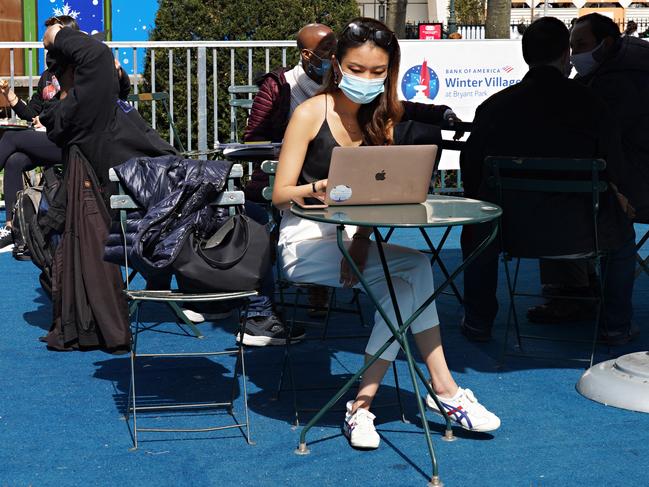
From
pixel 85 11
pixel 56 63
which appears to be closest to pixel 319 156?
pixel 56 63

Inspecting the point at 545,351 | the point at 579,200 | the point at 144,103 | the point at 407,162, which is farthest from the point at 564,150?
the point at 144,103

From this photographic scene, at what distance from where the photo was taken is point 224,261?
15.4ft

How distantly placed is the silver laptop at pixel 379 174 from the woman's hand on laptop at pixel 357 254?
0.18 metres

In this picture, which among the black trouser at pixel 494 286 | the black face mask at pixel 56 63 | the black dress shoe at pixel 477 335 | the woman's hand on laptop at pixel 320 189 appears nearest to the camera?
the woman's hand on laptop at pixel 320 189

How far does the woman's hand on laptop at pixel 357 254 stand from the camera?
14.9 feet

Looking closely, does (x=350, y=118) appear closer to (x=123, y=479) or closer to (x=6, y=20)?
(x=123, y=479)

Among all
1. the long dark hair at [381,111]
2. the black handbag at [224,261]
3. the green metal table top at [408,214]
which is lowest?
the black handbag at [224,261]

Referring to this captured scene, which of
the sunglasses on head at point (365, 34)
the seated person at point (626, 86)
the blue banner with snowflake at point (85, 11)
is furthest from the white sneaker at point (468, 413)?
the blue banner with snowflake at point (85, 11)

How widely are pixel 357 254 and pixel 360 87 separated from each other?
28.2 inches

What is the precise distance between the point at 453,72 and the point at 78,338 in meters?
5.89

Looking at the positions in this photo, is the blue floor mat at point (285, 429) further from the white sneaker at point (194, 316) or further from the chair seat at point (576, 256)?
the chair seat at point (576, 256)

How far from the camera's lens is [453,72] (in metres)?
10.9

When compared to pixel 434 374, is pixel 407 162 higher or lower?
higher

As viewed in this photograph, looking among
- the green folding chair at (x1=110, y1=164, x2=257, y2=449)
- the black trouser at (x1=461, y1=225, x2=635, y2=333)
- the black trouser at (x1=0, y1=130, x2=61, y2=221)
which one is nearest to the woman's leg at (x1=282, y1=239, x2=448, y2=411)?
the green folding chair at (x1=110, y1=164, x2=257, y2=449)
